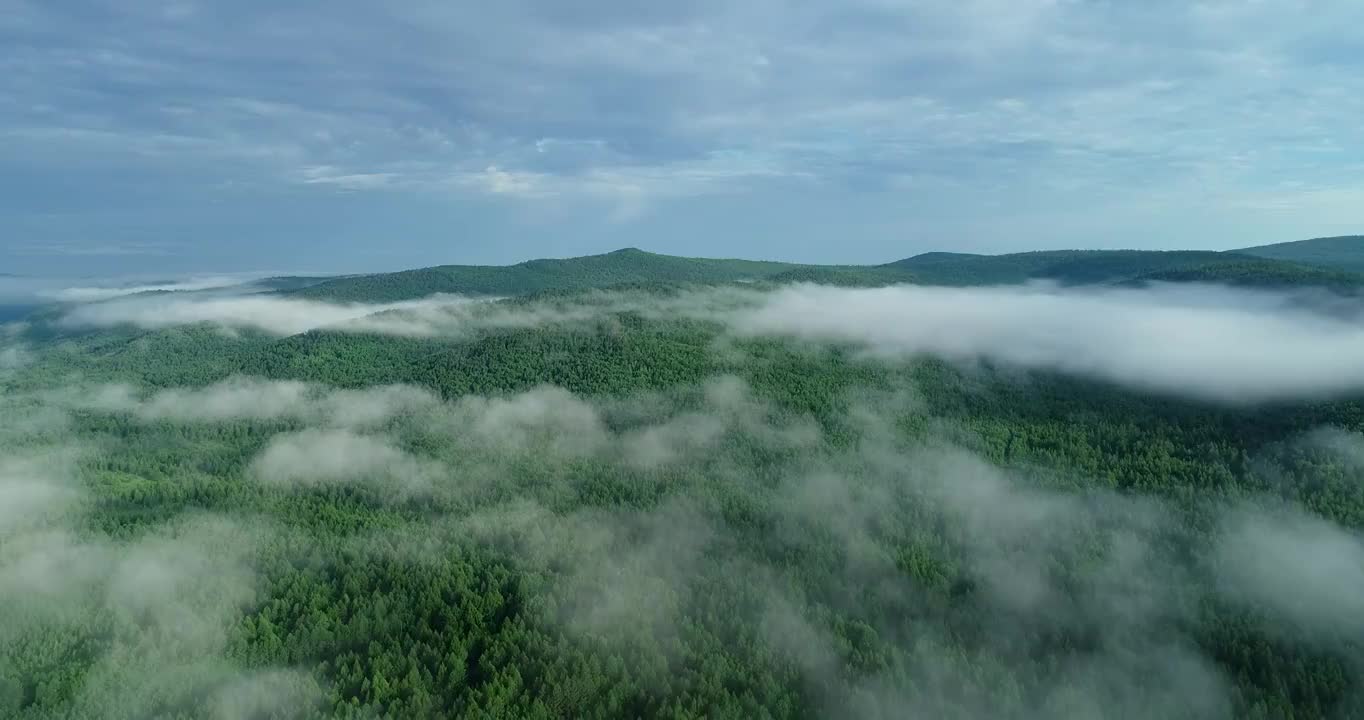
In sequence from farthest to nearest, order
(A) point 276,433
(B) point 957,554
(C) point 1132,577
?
1. (A) point 276,433
2. (B) point 957,554
3. (C) point 1132,577

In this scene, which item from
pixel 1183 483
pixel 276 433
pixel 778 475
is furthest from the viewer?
pixel 276 433

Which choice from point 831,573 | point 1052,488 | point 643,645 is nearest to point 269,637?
point 643,645

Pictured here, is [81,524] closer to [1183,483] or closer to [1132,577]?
[1132,577]

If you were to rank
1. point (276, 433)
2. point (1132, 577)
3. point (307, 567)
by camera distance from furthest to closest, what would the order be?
point (276, 433) → point (1132, 577) → point (307, 567)

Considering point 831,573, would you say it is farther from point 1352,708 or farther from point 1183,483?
point 1183,483

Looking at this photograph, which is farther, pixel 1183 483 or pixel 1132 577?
pixel 1183 483

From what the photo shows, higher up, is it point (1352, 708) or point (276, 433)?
point (276, 433)

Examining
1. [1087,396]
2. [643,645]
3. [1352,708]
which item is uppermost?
[1087,396]

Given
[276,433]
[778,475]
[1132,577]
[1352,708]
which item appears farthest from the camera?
[276,433]

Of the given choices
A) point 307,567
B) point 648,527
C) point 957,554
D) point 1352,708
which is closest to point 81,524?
point 307,567
